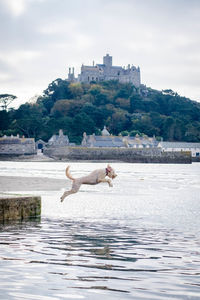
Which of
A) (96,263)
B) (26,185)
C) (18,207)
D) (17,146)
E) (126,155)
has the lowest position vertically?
(96,263)

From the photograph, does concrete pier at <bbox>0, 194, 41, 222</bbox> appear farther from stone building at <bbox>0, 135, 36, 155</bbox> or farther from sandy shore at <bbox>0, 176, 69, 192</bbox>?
stone building at <bbox>0, 135, 36, 155</bbox>

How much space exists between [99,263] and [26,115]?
176 meters

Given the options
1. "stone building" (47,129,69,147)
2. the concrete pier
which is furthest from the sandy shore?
"stone building" (47,129,69,147)

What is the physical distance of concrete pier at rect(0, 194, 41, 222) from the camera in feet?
59.4

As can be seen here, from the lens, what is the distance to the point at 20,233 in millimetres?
15516

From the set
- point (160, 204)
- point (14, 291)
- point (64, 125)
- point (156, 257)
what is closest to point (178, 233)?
point (156, 257)

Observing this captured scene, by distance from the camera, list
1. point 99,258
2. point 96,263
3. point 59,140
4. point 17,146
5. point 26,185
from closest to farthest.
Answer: point 96,263, point 99,258, point 26,185, point 17,146, point 59,140

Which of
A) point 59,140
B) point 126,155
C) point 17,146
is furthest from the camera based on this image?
point 59,140

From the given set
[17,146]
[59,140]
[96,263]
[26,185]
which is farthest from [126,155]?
[96,263]

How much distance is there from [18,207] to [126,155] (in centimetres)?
13683

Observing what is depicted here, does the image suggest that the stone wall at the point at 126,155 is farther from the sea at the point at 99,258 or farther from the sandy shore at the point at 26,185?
the sea at the point at 99,258

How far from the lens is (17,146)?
163 metres

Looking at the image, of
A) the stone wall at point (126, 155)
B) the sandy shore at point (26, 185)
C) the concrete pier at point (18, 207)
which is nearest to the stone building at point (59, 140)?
the stone wall at point (126, 155)

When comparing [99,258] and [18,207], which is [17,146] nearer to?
[18,207]
